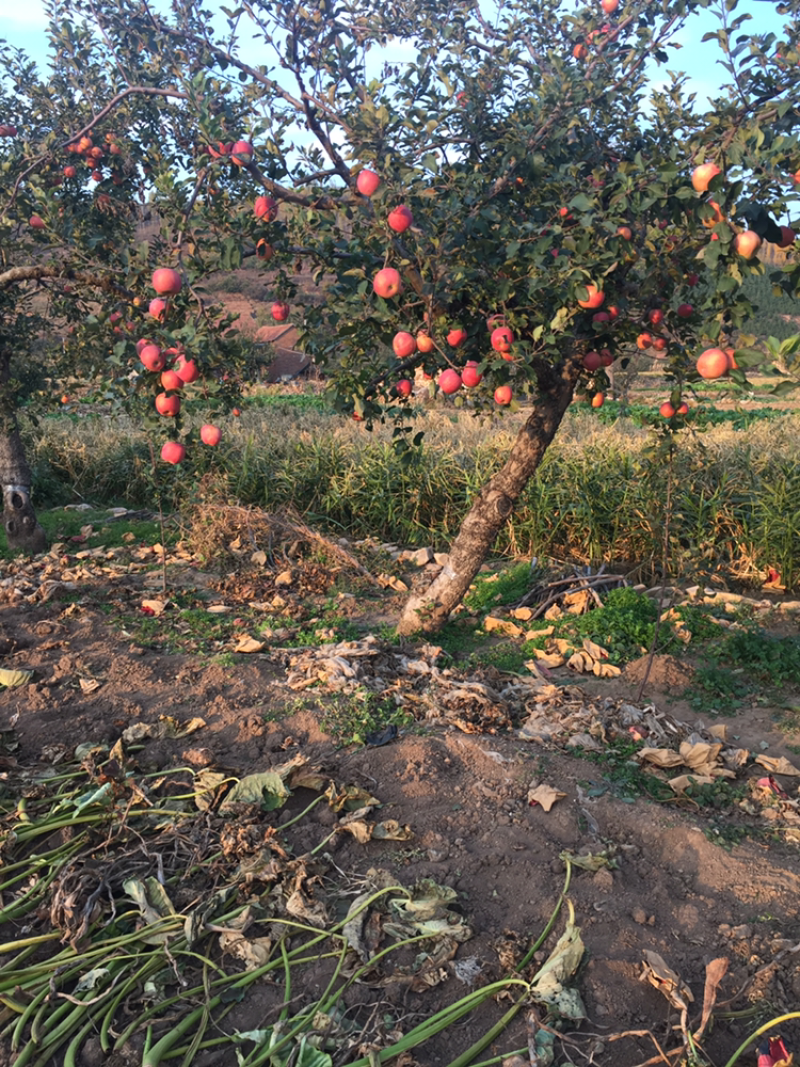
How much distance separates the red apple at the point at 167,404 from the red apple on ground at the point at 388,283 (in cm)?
90

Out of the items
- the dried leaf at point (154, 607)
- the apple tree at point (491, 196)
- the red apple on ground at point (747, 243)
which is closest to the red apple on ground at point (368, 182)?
the apple tree at point (491, 196)

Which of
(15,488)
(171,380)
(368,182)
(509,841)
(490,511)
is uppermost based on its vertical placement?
(368,182)

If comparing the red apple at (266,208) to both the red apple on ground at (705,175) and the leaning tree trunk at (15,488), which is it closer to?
the red apple on ground at (705,175)

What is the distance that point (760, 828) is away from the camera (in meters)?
2.86

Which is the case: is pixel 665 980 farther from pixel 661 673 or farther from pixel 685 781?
pixel 661 673

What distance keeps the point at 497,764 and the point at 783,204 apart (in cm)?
250

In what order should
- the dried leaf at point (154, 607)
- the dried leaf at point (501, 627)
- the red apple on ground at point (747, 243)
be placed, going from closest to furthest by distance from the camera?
the red apple on ground at point (747, 243) → the dried leaf at point (501, 627) → the dried leaf at point (154, 607)

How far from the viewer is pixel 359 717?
11.5 ft

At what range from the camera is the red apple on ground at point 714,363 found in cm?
250

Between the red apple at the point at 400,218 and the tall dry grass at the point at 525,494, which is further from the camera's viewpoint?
the tall dry grass at the point at 525,494

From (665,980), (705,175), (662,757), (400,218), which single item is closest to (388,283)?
(400,218)

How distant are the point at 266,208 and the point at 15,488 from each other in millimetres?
4394

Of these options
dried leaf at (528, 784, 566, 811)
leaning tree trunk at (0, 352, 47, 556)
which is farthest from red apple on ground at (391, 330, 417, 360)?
leaning tree trunk at (0, 352, 47, 556)

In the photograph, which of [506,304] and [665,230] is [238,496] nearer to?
[506,304]
